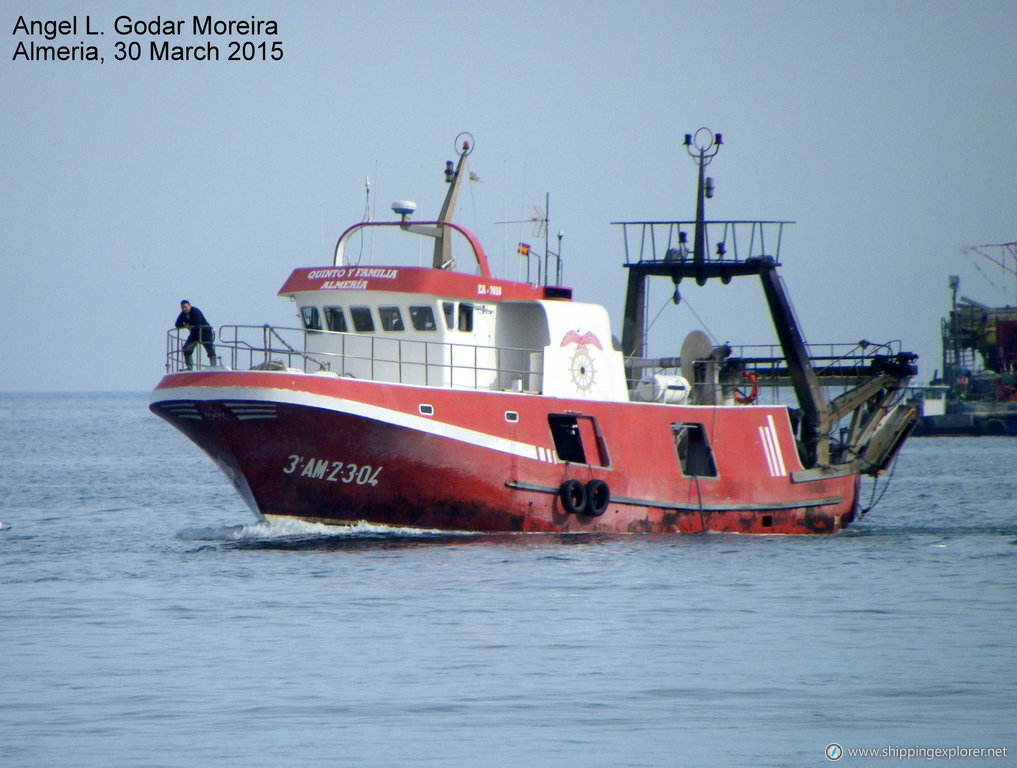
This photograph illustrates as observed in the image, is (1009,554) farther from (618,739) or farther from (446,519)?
(618,739)

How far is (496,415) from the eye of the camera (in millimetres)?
22734

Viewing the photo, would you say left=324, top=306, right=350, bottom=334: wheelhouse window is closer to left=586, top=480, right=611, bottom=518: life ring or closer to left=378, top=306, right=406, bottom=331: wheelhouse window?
left=378, top=306, right=406, bottom=331: wheelhouse window

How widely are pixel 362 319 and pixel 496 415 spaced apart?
119 inches

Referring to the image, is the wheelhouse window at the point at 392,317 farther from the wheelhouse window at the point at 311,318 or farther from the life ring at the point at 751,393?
the life ring at the point at 751,393

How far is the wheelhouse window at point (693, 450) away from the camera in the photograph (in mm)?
26078

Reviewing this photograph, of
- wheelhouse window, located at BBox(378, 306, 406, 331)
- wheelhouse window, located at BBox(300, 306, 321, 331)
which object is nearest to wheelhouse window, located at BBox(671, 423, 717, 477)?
wheelhouse window, located at BBox(378, 306, 406, 331)

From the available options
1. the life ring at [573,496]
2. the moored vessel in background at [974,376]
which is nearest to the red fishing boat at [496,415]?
the life ring at [573,496]

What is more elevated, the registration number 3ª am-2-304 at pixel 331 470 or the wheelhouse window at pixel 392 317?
the wheelhouse window at pixel 392 317

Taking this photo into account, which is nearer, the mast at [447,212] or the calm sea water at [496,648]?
the calm sea water at [496,648]

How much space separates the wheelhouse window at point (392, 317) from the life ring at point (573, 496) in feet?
12.3

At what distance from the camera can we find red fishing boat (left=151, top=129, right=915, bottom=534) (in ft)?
71.2

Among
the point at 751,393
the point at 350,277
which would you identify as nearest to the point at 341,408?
the point at 350,277

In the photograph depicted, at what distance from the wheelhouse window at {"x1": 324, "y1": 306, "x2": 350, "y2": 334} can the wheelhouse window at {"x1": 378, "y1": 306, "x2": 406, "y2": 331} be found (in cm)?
68

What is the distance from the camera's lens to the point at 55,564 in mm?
22469
